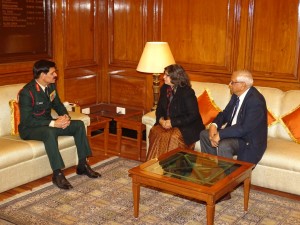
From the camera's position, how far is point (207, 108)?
4.88 meters

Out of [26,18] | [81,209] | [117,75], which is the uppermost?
[26,18]

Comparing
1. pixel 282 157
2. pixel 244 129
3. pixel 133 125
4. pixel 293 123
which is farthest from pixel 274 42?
pixel 133 125

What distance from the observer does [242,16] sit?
16.9 ft

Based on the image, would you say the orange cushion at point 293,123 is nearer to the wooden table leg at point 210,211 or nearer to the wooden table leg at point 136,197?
the wooden table leg at point 210,211

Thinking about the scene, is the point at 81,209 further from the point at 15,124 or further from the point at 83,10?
the point at 83,10

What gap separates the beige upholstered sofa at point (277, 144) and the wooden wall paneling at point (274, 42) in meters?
0.37

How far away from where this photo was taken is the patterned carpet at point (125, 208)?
360cm

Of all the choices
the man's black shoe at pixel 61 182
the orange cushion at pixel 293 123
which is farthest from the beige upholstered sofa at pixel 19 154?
the orange cushion at pixel 293 123

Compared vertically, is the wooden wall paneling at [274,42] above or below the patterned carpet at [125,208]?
above

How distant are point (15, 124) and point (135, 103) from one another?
220 cm

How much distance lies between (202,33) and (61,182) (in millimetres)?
2502

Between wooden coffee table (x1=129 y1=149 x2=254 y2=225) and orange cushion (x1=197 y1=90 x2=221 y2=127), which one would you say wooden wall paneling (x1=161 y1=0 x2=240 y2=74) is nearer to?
orange cushion (x1=197 y1=90 x2=221 y2=127)

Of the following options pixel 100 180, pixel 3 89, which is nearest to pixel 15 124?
pixel 3 89

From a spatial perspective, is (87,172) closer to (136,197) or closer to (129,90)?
(136,197)
